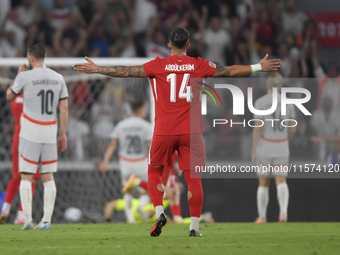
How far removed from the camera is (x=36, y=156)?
20.0ft

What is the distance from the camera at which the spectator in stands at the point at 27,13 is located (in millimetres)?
12211

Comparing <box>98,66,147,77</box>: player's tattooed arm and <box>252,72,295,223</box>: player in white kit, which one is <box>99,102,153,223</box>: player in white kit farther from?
<box>98,66,147,77</box>: player's tattooed arm

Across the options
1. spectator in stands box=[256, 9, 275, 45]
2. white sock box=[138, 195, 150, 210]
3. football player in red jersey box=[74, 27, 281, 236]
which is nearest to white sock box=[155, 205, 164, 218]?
football player in red jersey box=[74, 27, 281, 236]

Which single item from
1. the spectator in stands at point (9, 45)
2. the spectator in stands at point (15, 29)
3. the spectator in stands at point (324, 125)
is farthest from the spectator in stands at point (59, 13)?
the spectator in stands at point (324, 125)

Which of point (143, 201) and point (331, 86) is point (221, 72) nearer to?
point (143, 201)

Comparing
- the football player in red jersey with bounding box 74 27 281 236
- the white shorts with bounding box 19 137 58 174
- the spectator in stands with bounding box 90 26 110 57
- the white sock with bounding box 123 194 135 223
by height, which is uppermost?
the spectator in stands with bounding box 90 26 110 57

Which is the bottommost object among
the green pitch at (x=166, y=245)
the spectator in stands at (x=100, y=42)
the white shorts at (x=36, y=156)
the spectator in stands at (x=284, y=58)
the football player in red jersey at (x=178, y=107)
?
the green pitch at (x=166, y=245)

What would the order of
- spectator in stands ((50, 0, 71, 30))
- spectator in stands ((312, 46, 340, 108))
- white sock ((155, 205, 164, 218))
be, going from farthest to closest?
spectator in stands ((50, 0, 71, 30)) → spectator in stands ((312, 46, 340, 108)) → white sock ((155, 205, 164, 218))

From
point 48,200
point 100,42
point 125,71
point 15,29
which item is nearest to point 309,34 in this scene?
point 100,42

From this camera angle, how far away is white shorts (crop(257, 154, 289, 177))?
25.7 feet

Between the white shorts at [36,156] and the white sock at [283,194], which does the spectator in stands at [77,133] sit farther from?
the white sock at [283,194]

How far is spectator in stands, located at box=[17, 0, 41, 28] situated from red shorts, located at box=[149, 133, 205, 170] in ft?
26.8

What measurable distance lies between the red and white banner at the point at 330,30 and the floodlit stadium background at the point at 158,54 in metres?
0.02

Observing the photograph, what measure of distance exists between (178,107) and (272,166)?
3.36 meters
